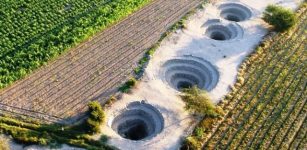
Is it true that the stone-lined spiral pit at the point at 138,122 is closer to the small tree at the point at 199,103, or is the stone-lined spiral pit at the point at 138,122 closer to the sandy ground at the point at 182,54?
the sandy ground at the point at 182,54

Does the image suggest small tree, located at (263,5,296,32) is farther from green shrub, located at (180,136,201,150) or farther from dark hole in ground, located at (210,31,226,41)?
green shrub, located at (180,136,201,150)

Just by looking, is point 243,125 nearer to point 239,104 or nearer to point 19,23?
point 239,104

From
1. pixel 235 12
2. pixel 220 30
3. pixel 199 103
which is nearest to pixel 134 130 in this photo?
pixel 199 103

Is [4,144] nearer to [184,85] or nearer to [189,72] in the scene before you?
[184,85]

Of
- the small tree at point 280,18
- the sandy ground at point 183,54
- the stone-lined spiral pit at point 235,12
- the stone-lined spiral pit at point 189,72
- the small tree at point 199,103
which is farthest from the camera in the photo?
the stone-lined spiral pit at point 235,12

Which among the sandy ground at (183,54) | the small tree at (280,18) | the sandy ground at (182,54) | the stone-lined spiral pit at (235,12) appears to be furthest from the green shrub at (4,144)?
the small tree at (280,18)

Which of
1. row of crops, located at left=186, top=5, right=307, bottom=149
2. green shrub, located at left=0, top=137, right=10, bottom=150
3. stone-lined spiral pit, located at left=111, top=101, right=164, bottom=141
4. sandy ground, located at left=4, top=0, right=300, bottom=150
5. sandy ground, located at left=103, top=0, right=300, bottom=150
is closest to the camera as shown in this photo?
green shrub, located at left=0, top=137, right=10, bottom=150

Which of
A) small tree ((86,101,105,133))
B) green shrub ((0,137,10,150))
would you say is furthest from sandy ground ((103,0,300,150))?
green shrub ((0,137,10,150))

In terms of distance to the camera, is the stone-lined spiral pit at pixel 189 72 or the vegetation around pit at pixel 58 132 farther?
the stone-lined spiral pit at pixel 189 72
